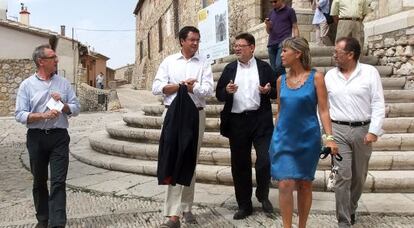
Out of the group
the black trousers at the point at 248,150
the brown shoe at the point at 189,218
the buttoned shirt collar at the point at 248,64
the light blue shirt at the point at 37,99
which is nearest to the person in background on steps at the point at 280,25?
the buttoned shirt collar at the point at 248,64

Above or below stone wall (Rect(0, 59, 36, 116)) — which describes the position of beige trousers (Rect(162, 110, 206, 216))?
below

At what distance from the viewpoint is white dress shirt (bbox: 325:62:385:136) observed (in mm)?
3717

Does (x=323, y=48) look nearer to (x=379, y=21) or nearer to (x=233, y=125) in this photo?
(x=379, y=21)

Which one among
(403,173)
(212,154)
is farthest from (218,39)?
(403,173)

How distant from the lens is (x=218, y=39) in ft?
38.1

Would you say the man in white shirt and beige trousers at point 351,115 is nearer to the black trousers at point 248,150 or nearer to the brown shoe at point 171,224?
the black trousers at point 248,150

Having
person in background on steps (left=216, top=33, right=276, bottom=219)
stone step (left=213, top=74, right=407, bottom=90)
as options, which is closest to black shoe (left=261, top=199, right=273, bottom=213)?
person in background on steps (left=216, top=33, right=276, bottom=219)

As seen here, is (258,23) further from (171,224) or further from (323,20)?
(171,224)

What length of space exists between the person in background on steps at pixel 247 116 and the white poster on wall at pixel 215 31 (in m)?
6.73

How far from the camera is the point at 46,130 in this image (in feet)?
13.0

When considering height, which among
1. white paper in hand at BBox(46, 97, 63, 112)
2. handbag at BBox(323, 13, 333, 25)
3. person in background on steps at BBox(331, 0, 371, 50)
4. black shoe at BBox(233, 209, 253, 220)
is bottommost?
black shoe at BBox(233, 209, 253, 220)

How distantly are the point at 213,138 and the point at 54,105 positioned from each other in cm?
275

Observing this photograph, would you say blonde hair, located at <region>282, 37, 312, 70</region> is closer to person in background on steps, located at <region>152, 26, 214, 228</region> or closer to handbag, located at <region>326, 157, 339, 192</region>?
handbag, located at <region>326, 157, 339, 192</region>

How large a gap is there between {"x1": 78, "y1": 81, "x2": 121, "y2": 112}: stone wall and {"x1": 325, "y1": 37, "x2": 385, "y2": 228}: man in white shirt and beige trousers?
17.6 metres
